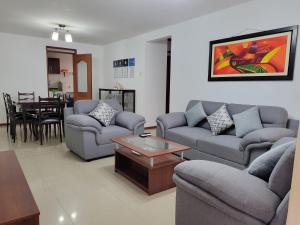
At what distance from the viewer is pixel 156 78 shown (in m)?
5.37

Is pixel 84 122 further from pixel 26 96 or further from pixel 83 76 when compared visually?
pixel 83 76

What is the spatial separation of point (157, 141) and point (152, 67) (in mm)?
2892

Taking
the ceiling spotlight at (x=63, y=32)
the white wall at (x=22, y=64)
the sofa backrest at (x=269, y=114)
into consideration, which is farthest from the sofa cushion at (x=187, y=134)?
the white wall at (x=22, y=64)

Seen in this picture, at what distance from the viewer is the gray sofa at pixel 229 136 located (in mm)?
2252

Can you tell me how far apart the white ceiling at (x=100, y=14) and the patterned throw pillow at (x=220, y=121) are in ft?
5.27

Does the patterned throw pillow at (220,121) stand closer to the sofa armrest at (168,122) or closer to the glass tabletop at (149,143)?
the sofa armrest at (168,122)

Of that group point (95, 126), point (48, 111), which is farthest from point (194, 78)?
point (48, 111)

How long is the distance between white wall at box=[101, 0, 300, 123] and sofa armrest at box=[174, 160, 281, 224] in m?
1.98

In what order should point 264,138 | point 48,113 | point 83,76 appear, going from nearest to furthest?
1. point 264,138
2. point 48,113
3. point 83,76

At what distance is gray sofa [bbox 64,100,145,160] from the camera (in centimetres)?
307

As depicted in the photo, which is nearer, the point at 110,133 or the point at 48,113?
the point at 110,133

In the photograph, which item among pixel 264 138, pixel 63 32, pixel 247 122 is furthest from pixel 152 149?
pixel 63 32

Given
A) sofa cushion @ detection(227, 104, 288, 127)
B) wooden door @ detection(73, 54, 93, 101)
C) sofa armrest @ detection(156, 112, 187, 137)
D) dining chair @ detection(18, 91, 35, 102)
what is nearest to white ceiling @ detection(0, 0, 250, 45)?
wooden door @ detection(73, 54, 93, 101)

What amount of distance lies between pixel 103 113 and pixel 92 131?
549 millimetres
